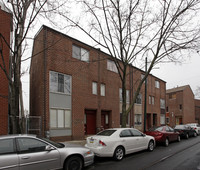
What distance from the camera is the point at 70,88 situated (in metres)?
14.8

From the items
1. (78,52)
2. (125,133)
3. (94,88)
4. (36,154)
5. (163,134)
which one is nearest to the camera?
(36,154)

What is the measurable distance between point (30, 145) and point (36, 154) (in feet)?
1.06

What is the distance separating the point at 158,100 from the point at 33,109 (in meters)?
19.9

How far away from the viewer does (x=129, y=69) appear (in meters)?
22.4

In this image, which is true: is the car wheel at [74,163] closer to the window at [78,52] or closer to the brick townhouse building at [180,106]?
the window at [78,52]

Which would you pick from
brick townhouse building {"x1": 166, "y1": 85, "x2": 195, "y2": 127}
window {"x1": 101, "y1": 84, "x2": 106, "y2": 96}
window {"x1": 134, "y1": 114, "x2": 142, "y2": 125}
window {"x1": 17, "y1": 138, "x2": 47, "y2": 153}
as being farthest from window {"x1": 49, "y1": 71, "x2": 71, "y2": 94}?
brick townhouse building {"x1": 166, "y1": 85, "x2": 195, "y2": 127}

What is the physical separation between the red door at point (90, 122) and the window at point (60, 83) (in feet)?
10.1

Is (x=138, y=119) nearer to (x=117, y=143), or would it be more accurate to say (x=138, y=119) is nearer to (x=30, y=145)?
(x=117, y=143)

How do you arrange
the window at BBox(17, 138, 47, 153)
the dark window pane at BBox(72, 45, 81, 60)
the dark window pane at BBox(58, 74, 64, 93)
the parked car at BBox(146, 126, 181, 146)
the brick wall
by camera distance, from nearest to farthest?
1. the window at BBox(17, 138, 47, 153)
2. the brick wall
3. the parked car at BBox(146, 126, 181, 146)
4. the dark window pane at BBox(58, 74, 64, 93)
5. the dark window pane at BBox(72, 45, 81, 60)

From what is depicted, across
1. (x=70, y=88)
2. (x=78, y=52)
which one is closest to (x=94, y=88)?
(x=70, y=88)

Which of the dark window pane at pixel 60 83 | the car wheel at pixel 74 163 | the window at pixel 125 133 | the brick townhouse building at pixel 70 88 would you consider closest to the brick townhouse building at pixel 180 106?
the brick townhouse building at pixel 70 88

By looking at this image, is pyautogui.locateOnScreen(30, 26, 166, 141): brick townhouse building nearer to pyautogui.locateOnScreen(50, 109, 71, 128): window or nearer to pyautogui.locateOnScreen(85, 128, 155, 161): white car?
pyautogui.locateOnScreen(50, 109, 71, 128): window

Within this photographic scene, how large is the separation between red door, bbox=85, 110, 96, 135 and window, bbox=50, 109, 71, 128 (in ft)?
8.04

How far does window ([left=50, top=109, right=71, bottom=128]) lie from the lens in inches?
520
